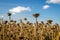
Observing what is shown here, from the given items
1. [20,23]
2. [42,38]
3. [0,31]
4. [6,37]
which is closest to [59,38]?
[42,38]

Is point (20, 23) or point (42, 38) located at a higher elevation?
point (20, 23)

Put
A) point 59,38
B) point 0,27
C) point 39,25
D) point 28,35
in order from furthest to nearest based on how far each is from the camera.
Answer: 1. point 39,25
2. point 0,27
3. point 28,35
4. point 59,38

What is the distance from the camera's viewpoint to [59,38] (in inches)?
165

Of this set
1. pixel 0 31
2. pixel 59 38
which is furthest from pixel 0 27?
pixel 59 38

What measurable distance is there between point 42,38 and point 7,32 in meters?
0.98

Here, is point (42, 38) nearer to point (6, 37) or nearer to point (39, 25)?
point (6, 37)

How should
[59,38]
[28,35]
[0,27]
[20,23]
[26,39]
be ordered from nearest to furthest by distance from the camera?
[59,38]
[26,39]
[28,35]
[0,27]
[20,23]

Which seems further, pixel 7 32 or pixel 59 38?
pixel 7 32

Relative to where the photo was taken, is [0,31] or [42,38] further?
[0,31]

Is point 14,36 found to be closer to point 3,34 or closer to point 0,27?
point 3,34

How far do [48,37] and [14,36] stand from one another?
2.63 feet

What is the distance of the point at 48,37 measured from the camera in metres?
5.05

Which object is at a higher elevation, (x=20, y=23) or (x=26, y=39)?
(x=20, y=23)

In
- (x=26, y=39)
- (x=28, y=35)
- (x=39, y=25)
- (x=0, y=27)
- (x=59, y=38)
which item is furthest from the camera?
(x=39, y=25)
